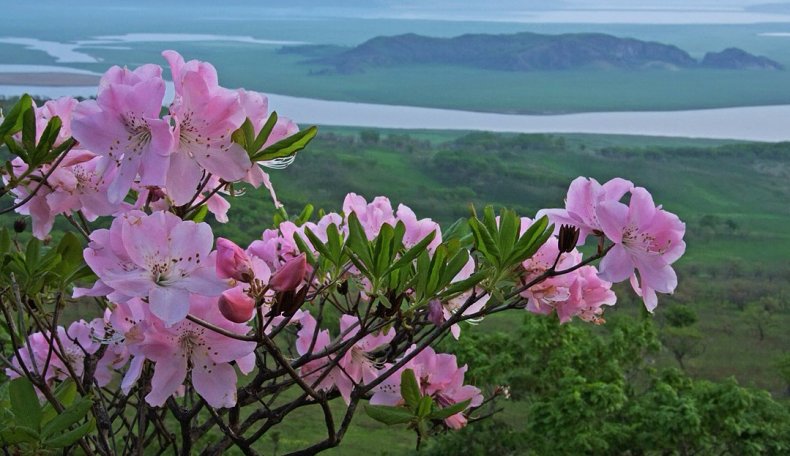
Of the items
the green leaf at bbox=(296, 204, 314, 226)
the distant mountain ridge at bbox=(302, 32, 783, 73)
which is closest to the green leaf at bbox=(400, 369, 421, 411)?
the green leaf at bbox=(296, 204, 314, 226)

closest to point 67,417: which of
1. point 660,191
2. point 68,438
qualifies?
point 68,438

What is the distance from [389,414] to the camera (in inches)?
34.0

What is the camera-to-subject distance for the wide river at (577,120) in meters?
25.0

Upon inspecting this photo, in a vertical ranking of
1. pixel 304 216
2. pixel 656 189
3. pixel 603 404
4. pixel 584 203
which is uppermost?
pixel 584 203

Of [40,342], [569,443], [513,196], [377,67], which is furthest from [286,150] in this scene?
[377,67]

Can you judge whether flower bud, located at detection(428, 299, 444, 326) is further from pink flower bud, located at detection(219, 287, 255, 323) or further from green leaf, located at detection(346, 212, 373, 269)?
pink flower bud, located at detection(219, 287, 255, 323)

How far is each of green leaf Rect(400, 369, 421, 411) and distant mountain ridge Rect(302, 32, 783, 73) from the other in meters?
36.8

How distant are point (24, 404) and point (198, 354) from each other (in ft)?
0.56

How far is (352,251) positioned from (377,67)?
35.9 meters

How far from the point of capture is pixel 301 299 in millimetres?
726

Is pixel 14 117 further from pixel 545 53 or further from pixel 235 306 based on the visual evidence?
pixel 545 53

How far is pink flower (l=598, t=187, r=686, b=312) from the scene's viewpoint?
802mm

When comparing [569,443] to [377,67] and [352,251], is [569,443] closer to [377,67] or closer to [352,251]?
[352,251]

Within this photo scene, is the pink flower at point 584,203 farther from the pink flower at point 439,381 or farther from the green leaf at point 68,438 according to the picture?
the green leaf at point 68,438
